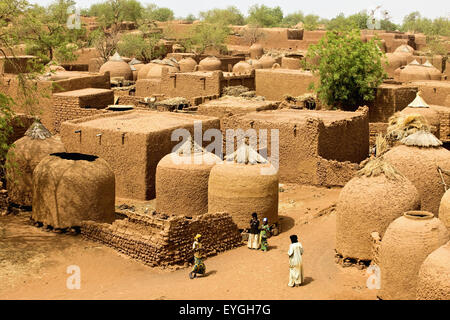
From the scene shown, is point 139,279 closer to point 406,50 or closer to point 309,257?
point 309,257

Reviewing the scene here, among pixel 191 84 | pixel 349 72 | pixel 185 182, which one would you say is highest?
pixel 349 72

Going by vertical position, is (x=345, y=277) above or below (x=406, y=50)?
below

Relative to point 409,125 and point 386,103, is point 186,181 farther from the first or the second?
point 386,103

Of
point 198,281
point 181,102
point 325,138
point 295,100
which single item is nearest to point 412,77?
point 295,100

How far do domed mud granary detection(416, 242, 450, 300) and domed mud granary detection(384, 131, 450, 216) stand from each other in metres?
4.34

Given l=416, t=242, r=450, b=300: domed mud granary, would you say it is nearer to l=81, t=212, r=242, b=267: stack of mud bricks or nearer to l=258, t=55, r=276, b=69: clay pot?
l=81, t=212, r=242, b=267: stack of mud bricks

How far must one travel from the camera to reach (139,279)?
491 inches

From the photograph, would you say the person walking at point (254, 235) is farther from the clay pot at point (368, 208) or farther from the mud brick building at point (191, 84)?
the mud brick building at point (191, 84)

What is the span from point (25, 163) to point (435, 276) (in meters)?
10.6

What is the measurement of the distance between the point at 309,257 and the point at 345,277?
121 centimetres

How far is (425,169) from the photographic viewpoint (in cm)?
1392

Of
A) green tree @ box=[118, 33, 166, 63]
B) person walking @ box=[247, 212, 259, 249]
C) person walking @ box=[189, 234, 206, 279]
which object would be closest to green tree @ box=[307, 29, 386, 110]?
person walking @ box=[247, 212, 259, 249]

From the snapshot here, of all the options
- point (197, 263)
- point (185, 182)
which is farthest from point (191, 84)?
point (197, 263)

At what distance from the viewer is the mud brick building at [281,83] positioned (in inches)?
1167
